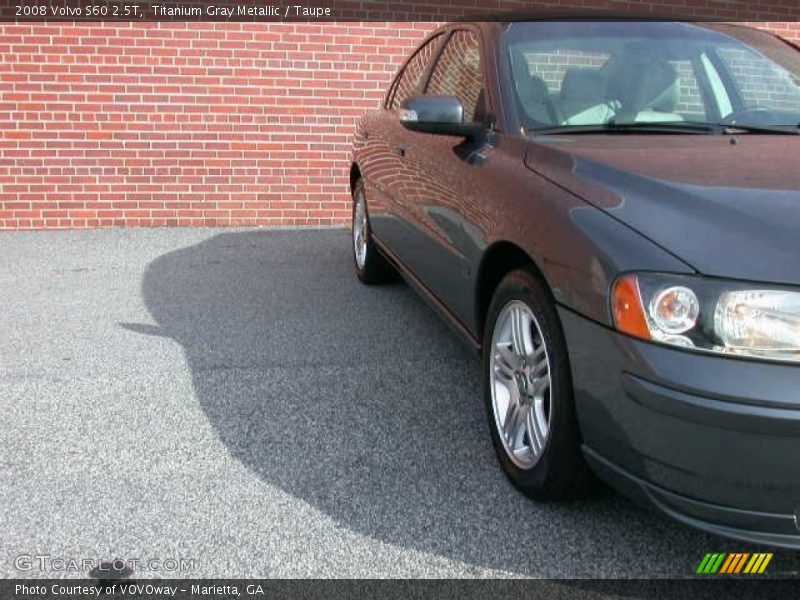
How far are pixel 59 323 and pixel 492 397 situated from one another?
315cm

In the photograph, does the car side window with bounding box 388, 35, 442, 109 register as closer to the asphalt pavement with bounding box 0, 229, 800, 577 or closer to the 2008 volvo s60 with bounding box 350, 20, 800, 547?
the 2008 volvo s60 with bounding box 350, 20, 800, 547

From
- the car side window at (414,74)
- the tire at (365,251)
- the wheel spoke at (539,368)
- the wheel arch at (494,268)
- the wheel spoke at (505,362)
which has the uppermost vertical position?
the car side window at (414,74)

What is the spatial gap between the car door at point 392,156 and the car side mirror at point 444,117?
73 cm

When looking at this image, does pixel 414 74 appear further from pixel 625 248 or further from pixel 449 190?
pixel 625 248

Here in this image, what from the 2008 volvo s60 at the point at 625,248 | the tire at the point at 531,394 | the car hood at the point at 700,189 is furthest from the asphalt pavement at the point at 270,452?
the car hood at the point at 700,189

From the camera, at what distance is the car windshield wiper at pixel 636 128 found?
11.4 feet

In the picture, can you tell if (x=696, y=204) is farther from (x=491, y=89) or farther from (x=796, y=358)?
(x=491, y=89)

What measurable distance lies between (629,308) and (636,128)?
135cm

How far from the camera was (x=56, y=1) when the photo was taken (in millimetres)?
7750

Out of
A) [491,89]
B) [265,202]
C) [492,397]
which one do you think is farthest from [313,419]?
[265,202]

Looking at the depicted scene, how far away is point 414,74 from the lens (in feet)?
17.5

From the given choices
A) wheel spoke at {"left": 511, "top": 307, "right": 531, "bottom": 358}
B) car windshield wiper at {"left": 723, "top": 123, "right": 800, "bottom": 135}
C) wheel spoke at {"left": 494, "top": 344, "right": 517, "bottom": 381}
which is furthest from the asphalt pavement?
car windshield wiper at {"left": 723, "top": 123, "right": 800, "bottom": 135}

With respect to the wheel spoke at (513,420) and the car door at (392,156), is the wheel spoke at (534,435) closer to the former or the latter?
the wheel spoke at (513,420)

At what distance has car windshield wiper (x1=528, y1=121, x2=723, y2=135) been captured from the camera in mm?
3472
